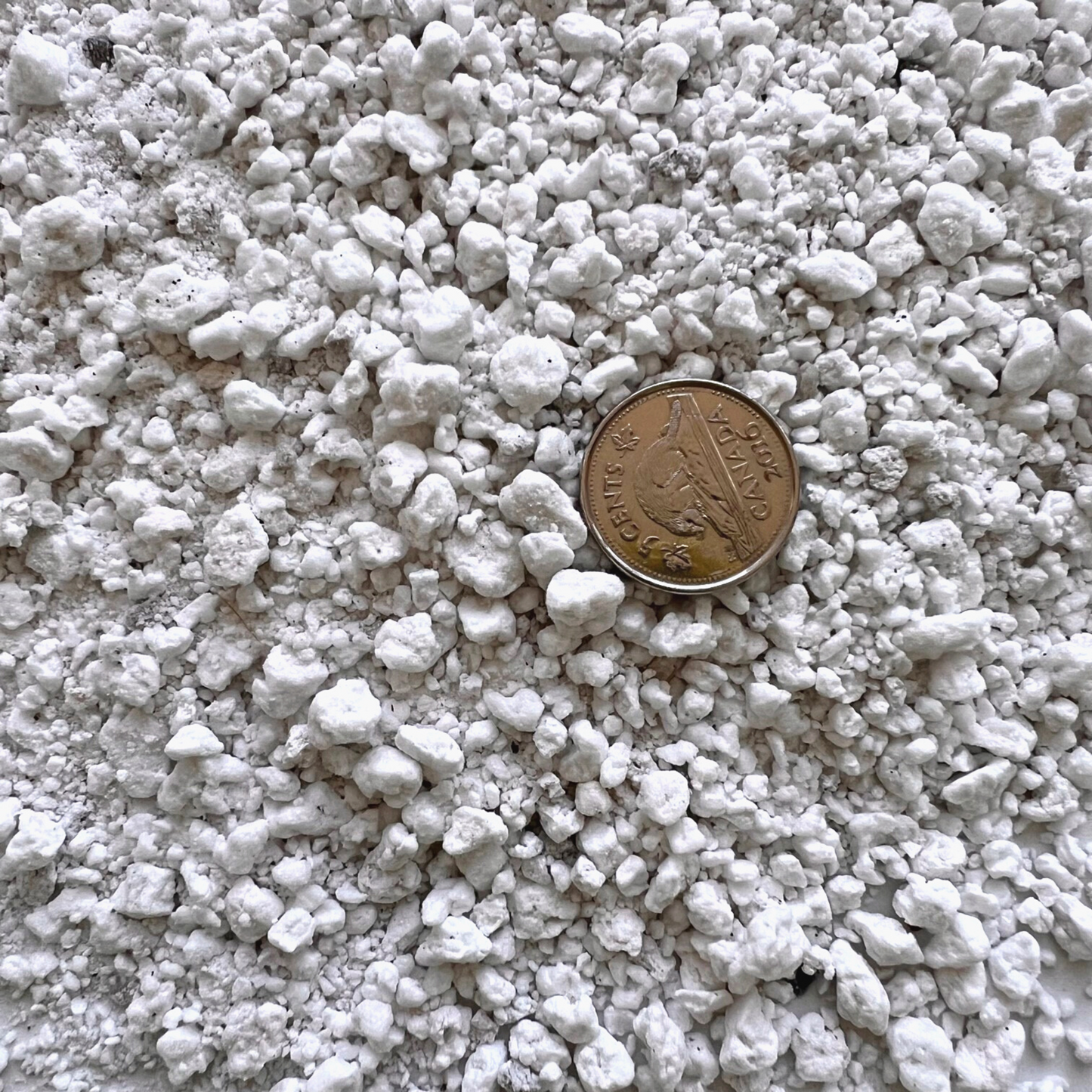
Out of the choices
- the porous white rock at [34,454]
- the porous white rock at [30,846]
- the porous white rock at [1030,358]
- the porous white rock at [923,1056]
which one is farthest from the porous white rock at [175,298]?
the porous white rock at [923,1056]

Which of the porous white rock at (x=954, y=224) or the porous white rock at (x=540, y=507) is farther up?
the porous white rock at (x=954, y=224)

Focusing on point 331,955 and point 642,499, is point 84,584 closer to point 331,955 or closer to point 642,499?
point 331,955

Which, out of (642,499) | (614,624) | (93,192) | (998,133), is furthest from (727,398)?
(93,192)

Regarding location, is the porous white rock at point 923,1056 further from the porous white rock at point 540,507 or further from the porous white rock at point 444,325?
the porous white rock at point 444,325

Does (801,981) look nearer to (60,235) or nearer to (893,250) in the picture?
(893,250)

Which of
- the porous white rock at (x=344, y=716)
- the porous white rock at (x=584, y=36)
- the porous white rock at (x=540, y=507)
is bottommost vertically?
the porous white rock at (x=344, y=716)

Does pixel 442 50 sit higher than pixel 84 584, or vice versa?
pixel 442 50

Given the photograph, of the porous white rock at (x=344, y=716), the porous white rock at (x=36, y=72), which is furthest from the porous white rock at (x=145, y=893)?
the porous white rock at (x=36, y=72)

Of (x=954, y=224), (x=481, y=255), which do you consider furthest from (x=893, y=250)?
(x=481, y=255)
